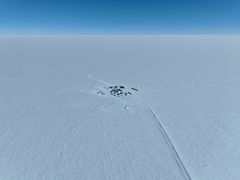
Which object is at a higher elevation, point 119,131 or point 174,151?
point 174,151

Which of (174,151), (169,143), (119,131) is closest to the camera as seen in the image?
(174,151)

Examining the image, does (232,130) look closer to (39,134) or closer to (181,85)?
(181,85)

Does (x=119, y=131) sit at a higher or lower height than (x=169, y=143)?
lower

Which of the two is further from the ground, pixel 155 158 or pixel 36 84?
pixel 155 158

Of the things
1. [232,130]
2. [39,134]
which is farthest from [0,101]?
[232,130]

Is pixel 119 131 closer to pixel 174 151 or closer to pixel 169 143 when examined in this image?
pixel 169 143

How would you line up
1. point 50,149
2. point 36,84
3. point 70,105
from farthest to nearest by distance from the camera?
point 36,84, point 70,105, point 50,149

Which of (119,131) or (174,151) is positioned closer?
(174,151)

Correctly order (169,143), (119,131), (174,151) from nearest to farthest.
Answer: (174,151) → (169,143) → (119,131)

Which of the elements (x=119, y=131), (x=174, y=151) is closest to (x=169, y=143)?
(x=174, y=151)

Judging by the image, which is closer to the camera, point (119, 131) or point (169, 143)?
point (169, 143)

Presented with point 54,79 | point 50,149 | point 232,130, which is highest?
point 232,130
